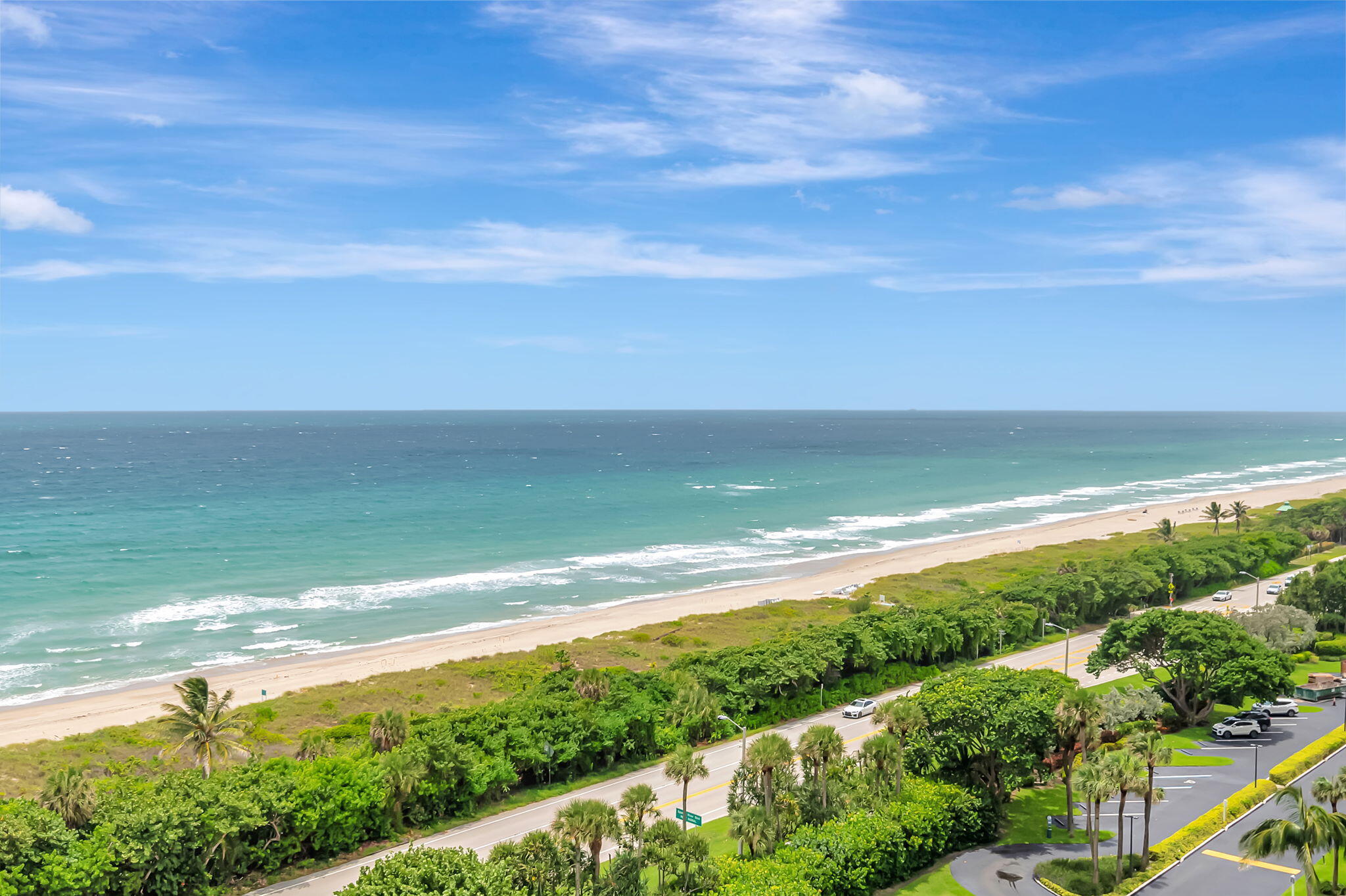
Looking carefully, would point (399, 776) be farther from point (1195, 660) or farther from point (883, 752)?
point (1195, 660)

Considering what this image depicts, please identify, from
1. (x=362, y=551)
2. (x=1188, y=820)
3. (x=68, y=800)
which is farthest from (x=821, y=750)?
(x=362, y=551)

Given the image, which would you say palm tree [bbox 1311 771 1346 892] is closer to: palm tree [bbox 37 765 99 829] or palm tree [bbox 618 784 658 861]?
palm tree [bbox 618 784 658 861]

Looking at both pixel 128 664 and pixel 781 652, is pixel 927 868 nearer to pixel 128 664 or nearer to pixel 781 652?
pixel 781 652

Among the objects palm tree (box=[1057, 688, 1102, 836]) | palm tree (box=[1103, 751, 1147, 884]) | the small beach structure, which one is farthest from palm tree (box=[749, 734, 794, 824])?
the small beach structure

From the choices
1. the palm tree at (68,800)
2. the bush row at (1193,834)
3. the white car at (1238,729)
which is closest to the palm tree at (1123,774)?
the bush row at (1193,834)

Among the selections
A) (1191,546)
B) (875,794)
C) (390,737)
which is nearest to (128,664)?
(390,737)

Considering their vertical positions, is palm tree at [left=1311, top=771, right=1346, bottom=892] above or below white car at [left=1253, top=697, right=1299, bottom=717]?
above
